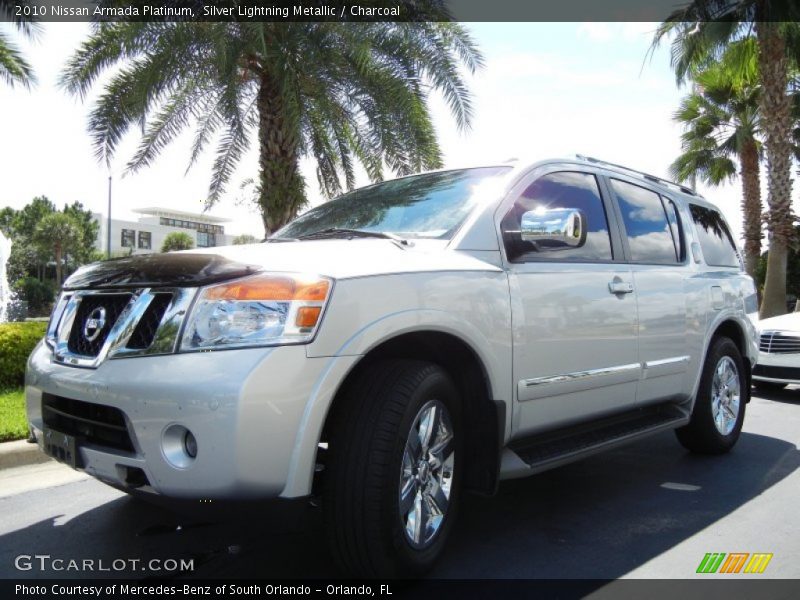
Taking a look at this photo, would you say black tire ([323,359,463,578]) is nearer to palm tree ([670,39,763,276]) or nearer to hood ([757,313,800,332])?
hood ([757,313,800,332])

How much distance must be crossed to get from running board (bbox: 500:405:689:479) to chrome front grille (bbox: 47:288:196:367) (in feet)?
5.19

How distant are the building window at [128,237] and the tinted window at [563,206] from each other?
3819 inches

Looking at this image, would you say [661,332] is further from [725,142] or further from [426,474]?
[725,142]

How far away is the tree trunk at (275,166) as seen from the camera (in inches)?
455

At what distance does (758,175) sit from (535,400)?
21434mm

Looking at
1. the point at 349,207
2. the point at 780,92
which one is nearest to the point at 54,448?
the point at 349,207

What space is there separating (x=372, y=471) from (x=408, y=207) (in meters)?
1.62

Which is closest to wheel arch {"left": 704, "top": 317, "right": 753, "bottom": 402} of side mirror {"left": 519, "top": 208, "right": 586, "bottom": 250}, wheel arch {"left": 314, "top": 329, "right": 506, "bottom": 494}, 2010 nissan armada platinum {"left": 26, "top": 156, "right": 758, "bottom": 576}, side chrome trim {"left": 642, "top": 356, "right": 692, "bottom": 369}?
side chrome trim {"left": 642, "top": 356, "right": 692, "bottom": 369}

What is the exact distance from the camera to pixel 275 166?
1183 cm

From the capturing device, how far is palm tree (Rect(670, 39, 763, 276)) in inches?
832

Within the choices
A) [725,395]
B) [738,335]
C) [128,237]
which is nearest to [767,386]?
[738,335]

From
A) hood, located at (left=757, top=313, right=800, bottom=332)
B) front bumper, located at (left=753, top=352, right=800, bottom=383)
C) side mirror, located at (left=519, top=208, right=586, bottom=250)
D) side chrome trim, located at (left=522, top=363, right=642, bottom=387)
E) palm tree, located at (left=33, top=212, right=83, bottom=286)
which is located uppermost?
palm tree, located at (left=33, top=212, right=83, bottom=286)

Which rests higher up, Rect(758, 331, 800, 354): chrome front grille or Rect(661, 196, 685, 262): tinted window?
Rect(661, 196, 685, 262): tinted window

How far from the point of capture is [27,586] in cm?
304
